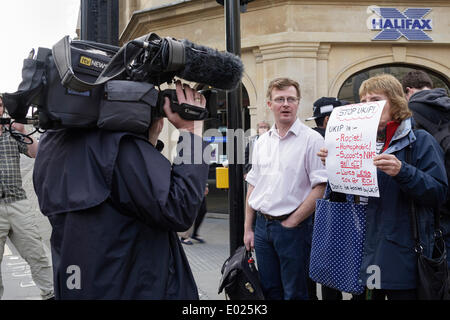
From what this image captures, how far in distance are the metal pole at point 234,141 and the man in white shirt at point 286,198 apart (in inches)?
7.8

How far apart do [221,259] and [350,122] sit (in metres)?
4.25

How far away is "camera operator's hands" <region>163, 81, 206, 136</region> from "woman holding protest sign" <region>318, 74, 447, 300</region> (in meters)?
1.09

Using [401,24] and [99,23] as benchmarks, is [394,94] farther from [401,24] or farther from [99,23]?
[401,24]

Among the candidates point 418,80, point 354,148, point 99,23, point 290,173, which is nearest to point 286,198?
point 290,173

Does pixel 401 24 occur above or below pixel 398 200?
above

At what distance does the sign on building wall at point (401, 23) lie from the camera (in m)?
9.01

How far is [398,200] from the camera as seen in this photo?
229 centimetres

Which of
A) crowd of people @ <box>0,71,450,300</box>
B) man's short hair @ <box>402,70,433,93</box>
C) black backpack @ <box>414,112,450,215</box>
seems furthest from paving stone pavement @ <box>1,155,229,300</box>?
man's short hair @ <box>402,70,433,93</box>

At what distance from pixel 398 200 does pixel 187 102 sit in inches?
56.5

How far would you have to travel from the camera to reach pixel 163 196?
4.69 feet

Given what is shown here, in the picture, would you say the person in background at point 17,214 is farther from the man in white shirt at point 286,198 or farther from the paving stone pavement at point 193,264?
the man in white shirt at point 286,198

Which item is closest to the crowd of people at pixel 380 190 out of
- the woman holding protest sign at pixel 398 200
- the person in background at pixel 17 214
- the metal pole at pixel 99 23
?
the woman holding protest sign at pixel 398 200

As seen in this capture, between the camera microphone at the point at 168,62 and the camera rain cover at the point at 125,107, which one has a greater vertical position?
the camera microphone at the point at 168,62
